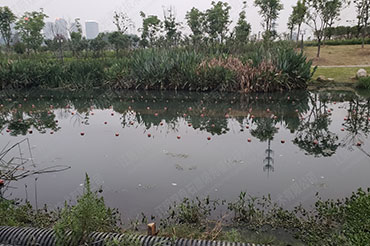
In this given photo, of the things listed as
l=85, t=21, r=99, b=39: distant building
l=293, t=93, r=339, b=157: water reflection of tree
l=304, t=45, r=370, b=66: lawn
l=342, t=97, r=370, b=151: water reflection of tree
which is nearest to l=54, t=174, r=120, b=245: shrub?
l=293, t=93, r=339, b=157: water reflection of tree

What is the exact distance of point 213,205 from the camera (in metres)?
3.47

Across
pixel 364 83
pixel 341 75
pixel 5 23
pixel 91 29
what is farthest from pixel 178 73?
pixel 91 29

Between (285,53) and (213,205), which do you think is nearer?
(213,205)

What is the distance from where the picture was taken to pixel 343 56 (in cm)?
2328

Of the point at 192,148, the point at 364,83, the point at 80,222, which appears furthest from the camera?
the point at 364,83

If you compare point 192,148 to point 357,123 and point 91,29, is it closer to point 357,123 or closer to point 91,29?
point 357,123

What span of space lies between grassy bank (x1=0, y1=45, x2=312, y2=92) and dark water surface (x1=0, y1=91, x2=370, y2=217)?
147 centimetres

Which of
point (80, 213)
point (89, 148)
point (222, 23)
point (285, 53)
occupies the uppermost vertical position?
point (222, 23)

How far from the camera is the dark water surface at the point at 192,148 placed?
3873mm

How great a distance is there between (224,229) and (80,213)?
1.40m

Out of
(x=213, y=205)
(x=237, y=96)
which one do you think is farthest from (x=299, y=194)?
(x=237, y=96)

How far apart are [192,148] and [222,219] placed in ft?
8.13

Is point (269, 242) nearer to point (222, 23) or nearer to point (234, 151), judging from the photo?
point (234, 151)

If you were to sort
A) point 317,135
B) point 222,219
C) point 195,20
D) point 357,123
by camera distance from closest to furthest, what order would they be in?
point 222,219 < point 317,135 < point 357,123 < point 195,20
